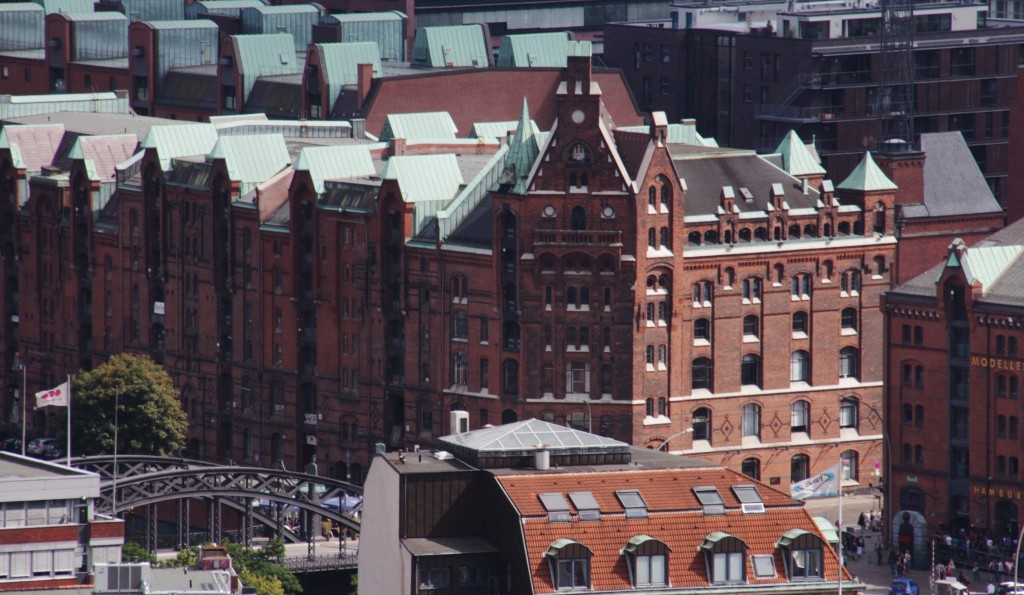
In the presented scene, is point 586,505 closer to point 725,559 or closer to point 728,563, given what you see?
point 725,559

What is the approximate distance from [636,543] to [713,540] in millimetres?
3689

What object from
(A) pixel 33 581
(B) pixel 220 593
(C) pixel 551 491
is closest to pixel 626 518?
(C) pixel 551 491

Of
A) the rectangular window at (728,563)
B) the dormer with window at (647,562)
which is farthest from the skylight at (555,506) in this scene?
the rectangular window at (728,563)

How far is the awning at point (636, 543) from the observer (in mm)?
155250

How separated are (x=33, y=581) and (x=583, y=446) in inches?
1028

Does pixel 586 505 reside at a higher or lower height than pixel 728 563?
higher

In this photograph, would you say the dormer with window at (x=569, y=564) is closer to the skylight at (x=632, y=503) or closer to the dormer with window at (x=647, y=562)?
the dormer with window at (x=647, y=562)

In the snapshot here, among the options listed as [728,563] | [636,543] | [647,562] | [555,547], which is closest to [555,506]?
[555,547]

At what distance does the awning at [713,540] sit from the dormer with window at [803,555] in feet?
7.58

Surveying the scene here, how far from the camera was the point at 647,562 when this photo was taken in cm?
15525

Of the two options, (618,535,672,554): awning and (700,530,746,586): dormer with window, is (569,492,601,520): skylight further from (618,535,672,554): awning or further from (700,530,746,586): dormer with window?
(700,530,746,586): dormer with window

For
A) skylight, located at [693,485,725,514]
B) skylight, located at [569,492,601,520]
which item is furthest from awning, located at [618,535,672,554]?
skylight, located at [693,485,725,514]

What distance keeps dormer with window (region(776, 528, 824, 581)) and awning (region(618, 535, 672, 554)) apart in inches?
225

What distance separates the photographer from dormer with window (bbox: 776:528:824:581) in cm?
15788
